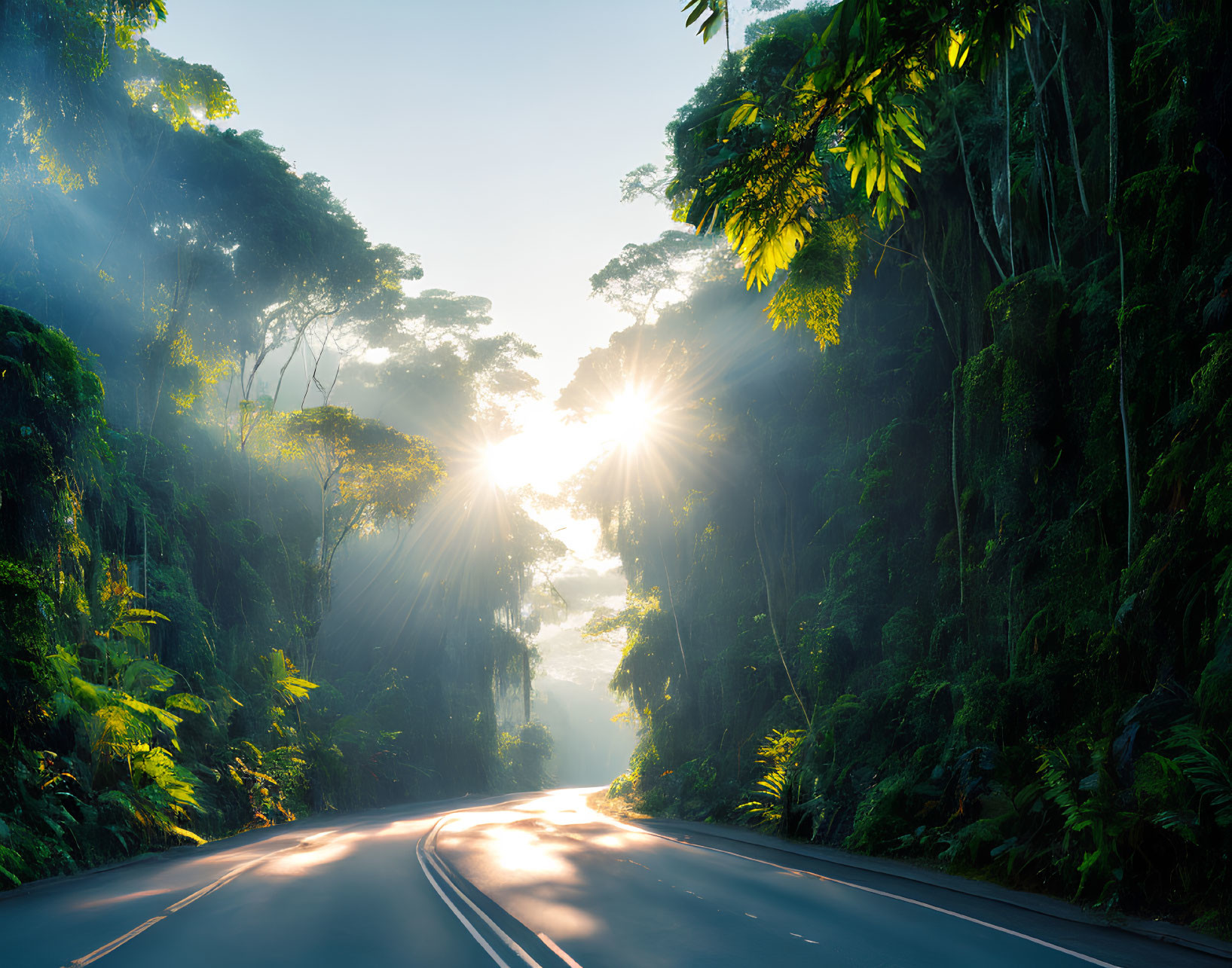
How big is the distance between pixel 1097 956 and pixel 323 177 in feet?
111

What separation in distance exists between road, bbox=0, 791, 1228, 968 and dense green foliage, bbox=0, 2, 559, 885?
3.46m

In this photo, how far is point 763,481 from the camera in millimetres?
22000

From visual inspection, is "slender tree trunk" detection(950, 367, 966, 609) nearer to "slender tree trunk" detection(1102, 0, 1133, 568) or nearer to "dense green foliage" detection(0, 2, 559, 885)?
"slender tree trunk" detection(1102, 0, 1133, 568)

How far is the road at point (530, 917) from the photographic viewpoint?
5.84 metres

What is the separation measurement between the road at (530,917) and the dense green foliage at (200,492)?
11.4 ft

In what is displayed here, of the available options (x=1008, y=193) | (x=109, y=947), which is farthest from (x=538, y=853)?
(x=1008, y=193)

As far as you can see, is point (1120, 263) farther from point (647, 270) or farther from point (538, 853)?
point (647, 270)

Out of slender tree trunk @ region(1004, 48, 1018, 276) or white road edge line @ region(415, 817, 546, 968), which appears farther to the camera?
slender tree trunk @ region(1004, 48, 1018, 276)

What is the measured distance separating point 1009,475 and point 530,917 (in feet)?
31.1

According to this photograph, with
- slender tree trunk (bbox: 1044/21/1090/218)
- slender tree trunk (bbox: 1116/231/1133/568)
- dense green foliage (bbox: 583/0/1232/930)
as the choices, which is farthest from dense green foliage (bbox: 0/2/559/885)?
slender tree trunk (bbox: 1116/231/1133/568)

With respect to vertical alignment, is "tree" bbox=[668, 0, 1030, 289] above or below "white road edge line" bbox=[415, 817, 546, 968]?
above

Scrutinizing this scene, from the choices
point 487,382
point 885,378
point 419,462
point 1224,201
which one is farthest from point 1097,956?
point 487,382

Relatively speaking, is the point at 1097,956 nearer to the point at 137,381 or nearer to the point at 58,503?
the point at 58,503

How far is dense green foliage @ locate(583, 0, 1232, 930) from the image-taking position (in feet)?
25.8
